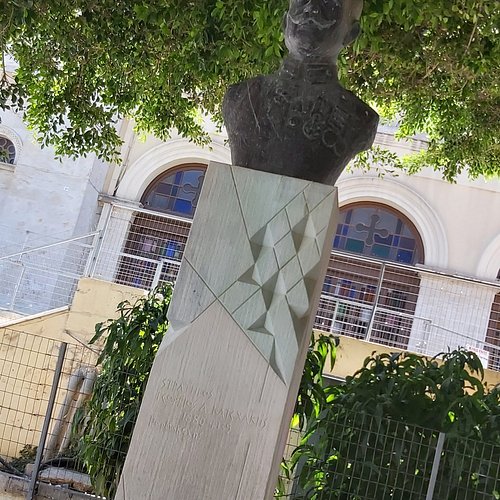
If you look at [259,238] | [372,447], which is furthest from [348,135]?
[372,447]

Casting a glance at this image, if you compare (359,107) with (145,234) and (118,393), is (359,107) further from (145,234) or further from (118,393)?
(145,234)

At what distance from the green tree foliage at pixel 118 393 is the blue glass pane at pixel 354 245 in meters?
9.76

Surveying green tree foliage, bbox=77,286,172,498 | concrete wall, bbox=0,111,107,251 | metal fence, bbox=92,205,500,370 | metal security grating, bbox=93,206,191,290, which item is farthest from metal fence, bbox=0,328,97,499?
concrete wall, bbox=0,111,107,251

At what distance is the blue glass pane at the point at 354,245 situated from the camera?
50.8 feet

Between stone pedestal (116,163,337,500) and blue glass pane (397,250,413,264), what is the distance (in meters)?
12.7

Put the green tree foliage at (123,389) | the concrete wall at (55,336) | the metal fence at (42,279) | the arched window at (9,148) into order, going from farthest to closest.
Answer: the arched window at (9,148)
the metal fence at (42,279)
the concrete wall at (55,336)
the green tree foliage at (123,389)

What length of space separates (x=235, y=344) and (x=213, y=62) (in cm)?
462

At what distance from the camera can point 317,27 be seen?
10.6 feet

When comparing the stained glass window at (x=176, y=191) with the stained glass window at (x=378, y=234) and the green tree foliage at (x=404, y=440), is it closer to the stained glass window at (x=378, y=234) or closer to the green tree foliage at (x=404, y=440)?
the stained glass window at (x=378, y=234)

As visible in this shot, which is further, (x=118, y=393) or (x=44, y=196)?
(x=44, y=196)

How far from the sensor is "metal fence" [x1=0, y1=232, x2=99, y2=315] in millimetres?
14172

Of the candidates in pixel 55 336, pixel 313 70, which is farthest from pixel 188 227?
pixel 313 70

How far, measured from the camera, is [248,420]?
295 centimetres

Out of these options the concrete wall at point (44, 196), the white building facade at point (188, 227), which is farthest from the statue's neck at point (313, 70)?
the concrete wall at point (44, 196)
